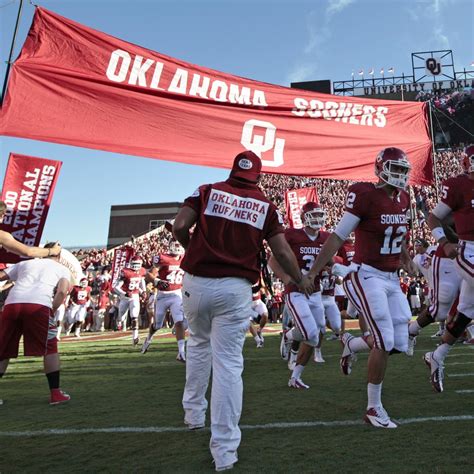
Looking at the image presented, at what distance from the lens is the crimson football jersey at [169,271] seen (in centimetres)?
919

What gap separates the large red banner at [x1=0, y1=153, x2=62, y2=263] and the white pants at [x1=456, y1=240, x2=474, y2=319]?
5.27 m

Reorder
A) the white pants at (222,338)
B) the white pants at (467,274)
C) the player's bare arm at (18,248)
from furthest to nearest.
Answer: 1. the white pants at (467,274)
2. the player's bare arm at (18,248)
3. the white pants at (222,338)

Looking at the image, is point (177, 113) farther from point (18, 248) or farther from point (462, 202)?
point (462, 202)

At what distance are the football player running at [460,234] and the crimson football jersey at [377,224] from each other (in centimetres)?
86

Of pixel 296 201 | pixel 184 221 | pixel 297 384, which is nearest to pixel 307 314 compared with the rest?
pixel 297 384

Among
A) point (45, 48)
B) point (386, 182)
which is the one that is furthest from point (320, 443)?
point (45, 48)

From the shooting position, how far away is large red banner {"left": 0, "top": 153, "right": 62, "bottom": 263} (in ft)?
23.2

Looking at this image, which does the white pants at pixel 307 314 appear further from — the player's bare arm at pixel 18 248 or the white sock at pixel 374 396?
the player's bare arm at pixel 18 248

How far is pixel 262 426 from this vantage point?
3855 millimetres

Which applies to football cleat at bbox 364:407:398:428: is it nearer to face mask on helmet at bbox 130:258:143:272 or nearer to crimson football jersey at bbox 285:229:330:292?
crimson football jersey at bbox 285:229:330:292

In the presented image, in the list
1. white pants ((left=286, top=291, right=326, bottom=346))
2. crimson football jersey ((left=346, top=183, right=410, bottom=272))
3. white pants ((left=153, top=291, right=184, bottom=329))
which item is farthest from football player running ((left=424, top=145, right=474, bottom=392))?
white pants ((left=153, top=291, right=184, bottom=329))

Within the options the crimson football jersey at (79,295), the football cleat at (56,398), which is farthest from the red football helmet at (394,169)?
the crimson football jersey at (79,295)

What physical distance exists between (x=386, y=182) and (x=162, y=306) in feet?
19.1

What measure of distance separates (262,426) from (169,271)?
560 centimetres
